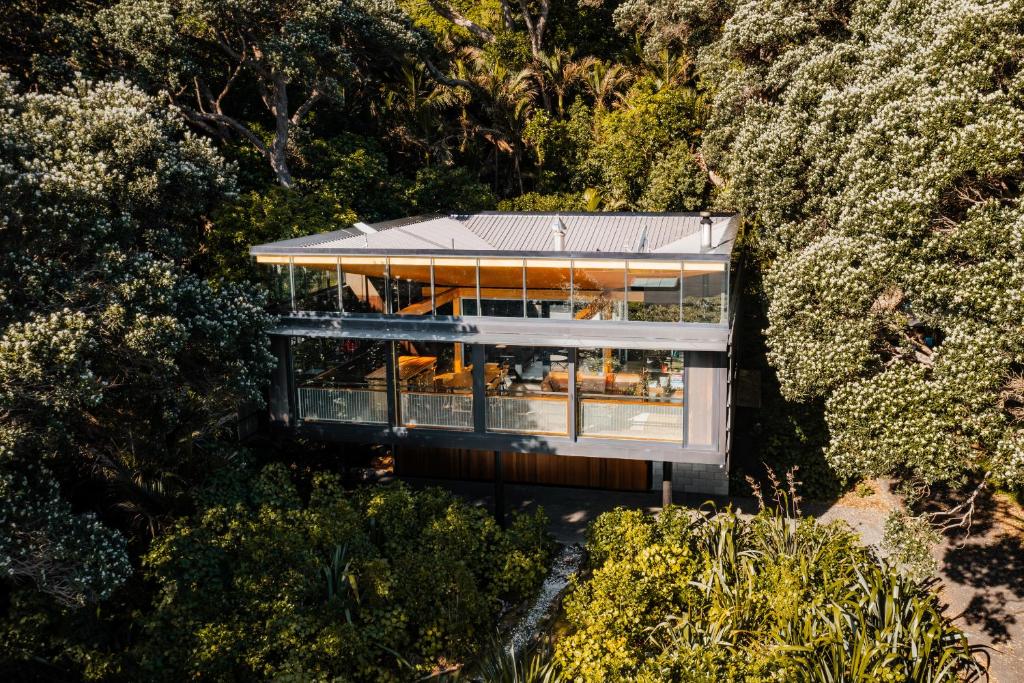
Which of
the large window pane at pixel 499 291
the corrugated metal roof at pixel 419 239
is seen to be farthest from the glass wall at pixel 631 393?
the corrugated metal roof at pixel 419 239

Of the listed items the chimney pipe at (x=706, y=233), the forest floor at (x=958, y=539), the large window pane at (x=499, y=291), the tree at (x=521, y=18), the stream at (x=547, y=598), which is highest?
the tree at (x=521, y=18)

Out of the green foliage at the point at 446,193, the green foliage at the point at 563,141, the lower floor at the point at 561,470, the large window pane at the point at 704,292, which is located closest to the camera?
the large window pane at the point at 704,292

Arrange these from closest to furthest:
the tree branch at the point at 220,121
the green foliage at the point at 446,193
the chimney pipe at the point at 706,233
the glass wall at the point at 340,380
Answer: the chimney pipe at the point at 706,233 < the glass wall at the point at 340,380 < the tree branch at the point at 220,121 < the green foliage at the point at 446,193

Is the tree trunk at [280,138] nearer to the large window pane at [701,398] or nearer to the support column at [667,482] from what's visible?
the support column at [667,482]

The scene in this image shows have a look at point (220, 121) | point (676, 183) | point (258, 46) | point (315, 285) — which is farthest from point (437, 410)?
point (676, 183)

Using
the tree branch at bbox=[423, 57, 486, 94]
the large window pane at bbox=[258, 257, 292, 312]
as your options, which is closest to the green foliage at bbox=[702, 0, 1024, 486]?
the large window pane at bbox=[258, 257, 292, 312]

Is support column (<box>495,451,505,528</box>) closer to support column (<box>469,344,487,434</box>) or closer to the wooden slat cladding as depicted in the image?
support column (<box>469,344,487,434</box>)

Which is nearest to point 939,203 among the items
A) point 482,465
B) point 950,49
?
point 950,49
